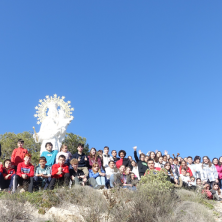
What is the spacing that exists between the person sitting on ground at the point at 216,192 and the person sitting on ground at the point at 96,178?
4.35 meters

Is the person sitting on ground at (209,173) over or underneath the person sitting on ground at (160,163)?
underneath

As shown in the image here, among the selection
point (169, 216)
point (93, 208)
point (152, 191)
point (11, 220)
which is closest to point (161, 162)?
point (152, 191)

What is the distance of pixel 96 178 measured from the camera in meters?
8.91

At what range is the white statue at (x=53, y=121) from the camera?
1368 cm

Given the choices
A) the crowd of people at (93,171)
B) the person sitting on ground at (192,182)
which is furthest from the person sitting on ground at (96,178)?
the person sitting on ground at (192,182)

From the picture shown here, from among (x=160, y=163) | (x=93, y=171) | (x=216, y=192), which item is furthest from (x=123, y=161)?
(x=216, y=192)

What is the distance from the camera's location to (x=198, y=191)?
9.12m

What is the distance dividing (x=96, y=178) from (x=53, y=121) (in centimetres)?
621

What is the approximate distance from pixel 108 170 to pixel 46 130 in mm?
5577

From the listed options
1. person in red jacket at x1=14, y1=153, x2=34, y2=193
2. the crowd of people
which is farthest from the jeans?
person in red jacket at x1=14, y1=153, x2=34, y2=193

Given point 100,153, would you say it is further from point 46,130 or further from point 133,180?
point 46,130

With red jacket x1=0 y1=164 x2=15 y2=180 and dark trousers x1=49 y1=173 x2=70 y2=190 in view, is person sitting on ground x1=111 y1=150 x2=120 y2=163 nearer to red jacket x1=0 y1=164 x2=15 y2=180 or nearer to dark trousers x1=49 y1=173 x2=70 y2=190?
dark trousers x1=49 y1=173 x2=70 y2=190

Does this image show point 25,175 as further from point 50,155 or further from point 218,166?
point 218,166

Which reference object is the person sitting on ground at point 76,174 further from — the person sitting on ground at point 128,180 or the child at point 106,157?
the child at point 106,157
